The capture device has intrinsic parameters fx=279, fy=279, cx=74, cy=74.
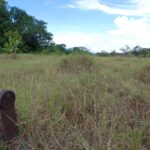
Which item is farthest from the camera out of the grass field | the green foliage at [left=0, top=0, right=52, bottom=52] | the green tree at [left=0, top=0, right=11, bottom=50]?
the green foliage at [left=0, top=0, right=52, bottom=52]

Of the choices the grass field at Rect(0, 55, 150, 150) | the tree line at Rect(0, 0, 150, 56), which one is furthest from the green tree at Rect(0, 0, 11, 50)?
the grass field at Rect(0, 55, 150, 150)

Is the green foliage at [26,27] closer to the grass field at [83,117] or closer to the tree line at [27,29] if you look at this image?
the tree line at [27,29]

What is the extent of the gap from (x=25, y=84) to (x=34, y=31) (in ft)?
72.6

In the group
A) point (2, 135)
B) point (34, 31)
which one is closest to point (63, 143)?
point (2, 135)

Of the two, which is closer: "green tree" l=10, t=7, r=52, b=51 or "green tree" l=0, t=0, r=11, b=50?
"green tree" l=0, t=0, r=11, b=50

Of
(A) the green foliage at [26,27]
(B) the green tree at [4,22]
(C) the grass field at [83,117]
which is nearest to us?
(C) the grass field at [83,117]

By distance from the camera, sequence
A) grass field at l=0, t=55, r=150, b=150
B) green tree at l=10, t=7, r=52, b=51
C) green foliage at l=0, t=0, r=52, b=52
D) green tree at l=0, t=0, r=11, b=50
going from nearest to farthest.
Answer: grass field at l=0, t=55, r=150, b=150 < green tree at l=0, t=0, r=11, b=50 < green foliage at l=0, t=0, r=52, b=52 < green tree at l=10, t=7, r=52, b=51

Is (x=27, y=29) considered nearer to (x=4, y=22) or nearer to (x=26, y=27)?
(x=26, y=27)

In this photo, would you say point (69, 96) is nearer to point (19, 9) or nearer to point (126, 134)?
point (126, 134)

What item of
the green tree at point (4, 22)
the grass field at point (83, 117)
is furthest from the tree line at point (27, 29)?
the grass field at point (83, 117)

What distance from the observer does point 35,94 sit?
260cm

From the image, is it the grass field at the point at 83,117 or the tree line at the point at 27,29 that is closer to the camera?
the grass field at the point at 83,117

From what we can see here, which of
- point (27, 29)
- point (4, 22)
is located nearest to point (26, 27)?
point (27, 29)

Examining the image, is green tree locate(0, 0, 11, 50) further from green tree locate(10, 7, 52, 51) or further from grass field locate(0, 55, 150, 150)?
grass field locate(0, 55, 150, 150)
